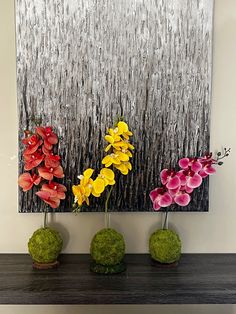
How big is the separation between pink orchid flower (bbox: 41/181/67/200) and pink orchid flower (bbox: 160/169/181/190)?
356 millimetres

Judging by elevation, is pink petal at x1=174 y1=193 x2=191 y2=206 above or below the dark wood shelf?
above

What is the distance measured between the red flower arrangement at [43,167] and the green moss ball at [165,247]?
0.37 meters

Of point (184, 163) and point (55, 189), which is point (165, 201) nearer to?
point (184, 163)

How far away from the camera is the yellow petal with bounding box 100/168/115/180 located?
132 cm

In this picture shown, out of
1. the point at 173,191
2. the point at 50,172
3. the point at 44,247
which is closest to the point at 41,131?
the point at 50,172

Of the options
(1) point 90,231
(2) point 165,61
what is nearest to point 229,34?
(2) point 165,61

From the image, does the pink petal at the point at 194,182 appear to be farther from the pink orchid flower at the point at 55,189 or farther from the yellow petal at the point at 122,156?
the pink orchid flower at the point at 55,189

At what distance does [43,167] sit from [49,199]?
114 mm

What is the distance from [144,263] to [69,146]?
1.67ft

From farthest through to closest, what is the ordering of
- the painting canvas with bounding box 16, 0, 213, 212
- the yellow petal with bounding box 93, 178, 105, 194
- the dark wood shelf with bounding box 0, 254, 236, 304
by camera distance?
the painting canvas with bounding box 16, 0, 213, 212 → the yellow petal with bounding box 93, 178, 105, 194 → the dark wood shelf with bounding box 0, 254, 236, 304

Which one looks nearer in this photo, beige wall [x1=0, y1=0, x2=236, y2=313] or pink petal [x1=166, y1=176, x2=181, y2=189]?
pink petal [x1=166, y1=176, x2=181, y2=189]

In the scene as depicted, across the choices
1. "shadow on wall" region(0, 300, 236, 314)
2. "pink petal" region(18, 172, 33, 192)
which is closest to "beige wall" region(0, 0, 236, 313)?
"shadow on wall" region(0, 300, 236, 314)

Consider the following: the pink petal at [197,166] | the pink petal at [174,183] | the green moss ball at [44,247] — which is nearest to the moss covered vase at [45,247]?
the green moss ball at [44,247]

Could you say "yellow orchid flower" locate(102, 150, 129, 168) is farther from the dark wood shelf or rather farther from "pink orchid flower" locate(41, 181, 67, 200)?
the dark wood shelf
